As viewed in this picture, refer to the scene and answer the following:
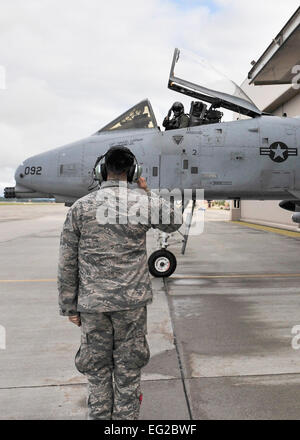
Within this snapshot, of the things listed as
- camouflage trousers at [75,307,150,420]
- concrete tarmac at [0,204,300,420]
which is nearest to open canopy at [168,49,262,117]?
concrete tarmac at [0,204,300,420]

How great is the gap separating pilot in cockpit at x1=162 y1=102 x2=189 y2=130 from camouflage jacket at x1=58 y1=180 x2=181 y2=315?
5.11m

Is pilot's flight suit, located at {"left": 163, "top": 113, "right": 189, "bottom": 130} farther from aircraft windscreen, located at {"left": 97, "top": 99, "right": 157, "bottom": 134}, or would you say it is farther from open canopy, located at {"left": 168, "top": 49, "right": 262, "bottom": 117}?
open canopy, located at {"left": 168, "top": 49, "right": 262, "bottom": 117}

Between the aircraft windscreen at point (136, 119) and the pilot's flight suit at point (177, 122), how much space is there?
0.26m

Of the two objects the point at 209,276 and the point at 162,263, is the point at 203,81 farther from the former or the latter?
the point at 209,276

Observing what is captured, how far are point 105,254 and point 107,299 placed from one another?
0.96ft

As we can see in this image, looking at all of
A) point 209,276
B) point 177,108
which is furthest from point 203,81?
point 209,276

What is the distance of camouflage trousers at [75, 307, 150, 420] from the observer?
2.30 meters

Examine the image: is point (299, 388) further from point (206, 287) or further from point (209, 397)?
point (206, 287)

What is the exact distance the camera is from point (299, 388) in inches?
116

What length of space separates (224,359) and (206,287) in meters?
3.12

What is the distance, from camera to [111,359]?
93.0 inches

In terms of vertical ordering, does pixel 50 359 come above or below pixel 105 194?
below

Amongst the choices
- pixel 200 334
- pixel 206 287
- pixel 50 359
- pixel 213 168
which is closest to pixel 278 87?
pixel 213 168

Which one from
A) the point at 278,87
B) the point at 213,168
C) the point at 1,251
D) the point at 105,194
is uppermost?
the point at 278,87
